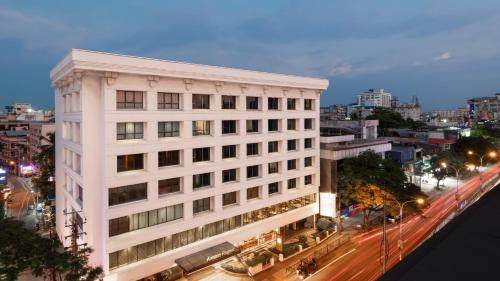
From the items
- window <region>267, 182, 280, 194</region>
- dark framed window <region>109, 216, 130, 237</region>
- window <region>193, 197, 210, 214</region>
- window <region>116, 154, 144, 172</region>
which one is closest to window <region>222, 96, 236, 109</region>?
window <region>193, 197, 210, 214</region>

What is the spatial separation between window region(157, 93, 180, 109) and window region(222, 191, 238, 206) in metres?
11.2

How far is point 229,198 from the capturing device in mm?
35688

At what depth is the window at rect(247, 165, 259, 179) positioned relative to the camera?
38.1 metres

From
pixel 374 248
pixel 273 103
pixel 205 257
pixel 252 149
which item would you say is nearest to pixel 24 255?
pixel 205 257

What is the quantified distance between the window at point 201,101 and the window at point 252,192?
11383 millimetres

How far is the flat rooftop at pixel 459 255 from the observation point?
266 centimetres

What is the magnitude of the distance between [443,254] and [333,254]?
35907 mm

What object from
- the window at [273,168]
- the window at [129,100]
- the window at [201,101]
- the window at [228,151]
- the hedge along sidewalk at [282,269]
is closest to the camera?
the window at [129,100]

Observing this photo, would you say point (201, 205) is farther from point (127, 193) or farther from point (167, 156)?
point (127, 193)

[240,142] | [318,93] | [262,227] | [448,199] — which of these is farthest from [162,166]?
[448,199]

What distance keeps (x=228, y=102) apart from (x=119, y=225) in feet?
55.0

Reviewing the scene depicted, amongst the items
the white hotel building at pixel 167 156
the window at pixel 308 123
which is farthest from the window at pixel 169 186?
the window at pixel 308 123

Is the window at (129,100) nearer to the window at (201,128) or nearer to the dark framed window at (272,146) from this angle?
the window at (201,128)

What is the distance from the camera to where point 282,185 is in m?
41.0
